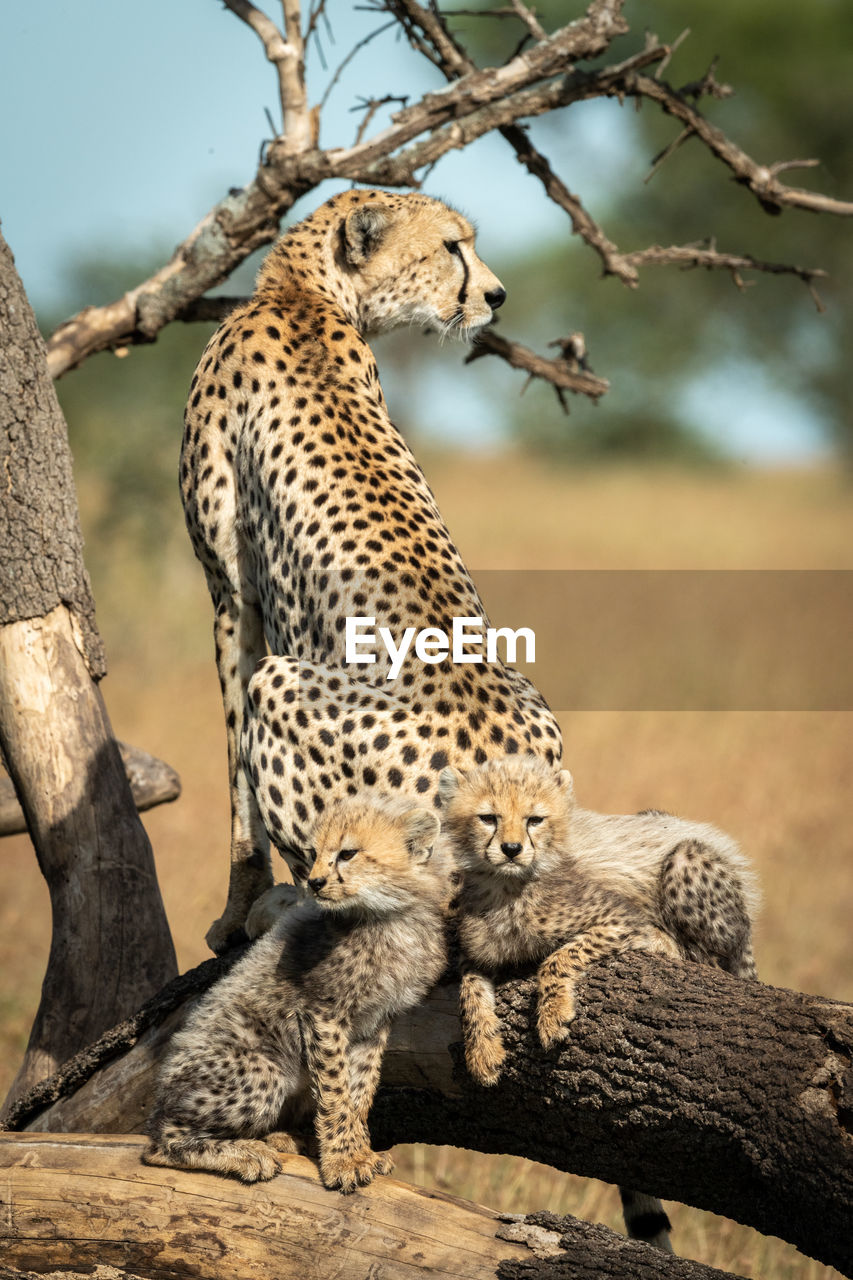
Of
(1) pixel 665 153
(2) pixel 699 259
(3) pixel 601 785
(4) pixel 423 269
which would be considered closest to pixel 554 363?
(2) pixel 699 259

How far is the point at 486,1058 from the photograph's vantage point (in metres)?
2.97

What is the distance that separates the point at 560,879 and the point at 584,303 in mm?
28467

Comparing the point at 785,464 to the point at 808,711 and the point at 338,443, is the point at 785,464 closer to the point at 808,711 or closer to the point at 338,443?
the point at 808,711

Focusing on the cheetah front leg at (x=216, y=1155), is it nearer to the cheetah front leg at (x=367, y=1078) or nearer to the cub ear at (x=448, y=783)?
the cheetah front leg at (x=367, y=1078)

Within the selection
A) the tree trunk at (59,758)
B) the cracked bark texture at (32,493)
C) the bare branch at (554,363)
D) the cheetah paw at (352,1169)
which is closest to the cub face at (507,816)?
the cheetah paw at (352,1169)

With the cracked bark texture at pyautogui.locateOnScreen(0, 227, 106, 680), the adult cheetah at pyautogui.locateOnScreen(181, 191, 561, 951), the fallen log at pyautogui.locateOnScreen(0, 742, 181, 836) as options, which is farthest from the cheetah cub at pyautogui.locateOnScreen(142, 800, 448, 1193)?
the fallen log at pyautogui.locateOnScreen(0, 742, 181, 836)

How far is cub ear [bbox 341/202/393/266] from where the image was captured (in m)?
4.33

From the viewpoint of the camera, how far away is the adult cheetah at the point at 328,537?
3.38 meters

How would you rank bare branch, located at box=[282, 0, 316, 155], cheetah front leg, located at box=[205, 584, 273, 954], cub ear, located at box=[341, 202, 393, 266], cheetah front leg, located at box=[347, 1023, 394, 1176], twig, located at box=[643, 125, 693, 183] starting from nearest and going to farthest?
1. cheetah front leg, located at box=[347, 1023, 394, 1176]
2. cheetah front leg, located at box=[205, 584, 273, 954]
3. cub ear, located at box=[341, 202, 393, 266]
4. bare branch, located at box=[282, 0, 316, 155]
5. twig, located at box=[643, 125, 693, 183]

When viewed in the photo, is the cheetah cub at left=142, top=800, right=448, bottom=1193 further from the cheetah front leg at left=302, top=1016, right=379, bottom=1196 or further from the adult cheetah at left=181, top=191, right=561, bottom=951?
the adult cheetah at left=181, top=191, right=561, bottom=951

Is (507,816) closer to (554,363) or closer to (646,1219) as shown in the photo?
(646,1219)

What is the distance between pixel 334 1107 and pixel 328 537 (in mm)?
1493

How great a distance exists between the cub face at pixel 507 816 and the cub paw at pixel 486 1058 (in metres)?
0.36

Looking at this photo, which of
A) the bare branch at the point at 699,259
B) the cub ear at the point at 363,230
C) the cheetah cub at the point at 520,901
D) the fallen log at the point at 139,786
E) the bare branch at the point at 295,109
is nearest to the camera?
the cheetah cub at the point at 520,901
